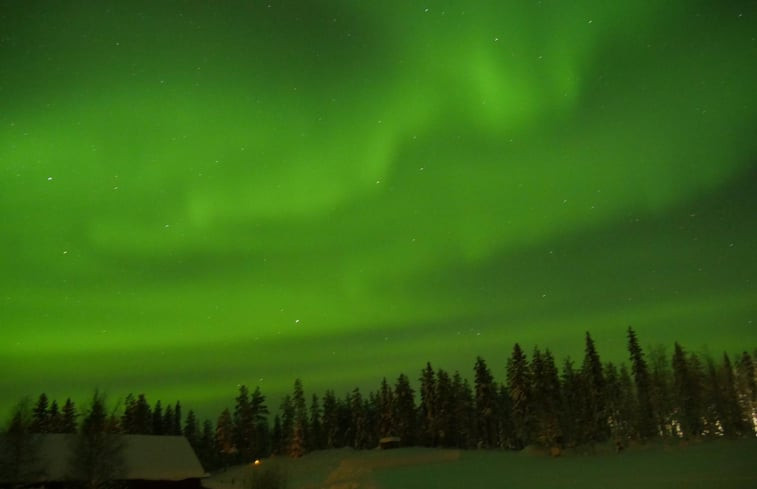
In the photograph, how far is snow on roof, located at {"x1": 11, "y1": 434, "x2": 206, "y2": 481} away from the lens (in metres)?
37.8

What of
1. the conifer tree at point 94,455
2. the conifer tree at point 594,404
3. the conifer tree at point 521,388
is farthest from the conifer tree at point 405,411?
the conifer tree at point 94,455

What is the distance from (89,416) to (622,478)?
114ft

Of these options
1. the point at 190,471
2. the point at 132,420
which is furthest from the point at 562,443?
the point at 132,420

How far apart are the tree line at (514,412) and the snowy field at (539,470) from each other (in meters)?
6.72

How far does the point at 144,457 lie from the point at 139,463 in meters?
1.23

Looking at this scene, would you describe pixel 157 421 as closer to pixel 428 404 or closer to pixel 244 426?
pixel 244 426

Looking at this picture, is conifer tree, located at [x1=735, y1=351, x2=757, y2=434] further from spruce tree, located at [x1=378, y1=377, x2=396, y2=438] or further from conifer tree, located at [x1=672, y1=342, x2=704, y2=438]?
spruce tree, located at [x1=378, y1=377, x2=396, y2=438]

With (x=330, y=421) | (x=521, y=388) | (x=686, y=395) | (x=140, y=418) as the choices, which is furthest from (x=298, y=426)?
(x=686, y=395)

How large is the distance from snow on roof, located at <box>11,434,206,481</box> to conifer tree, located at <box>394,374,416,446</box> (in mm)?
48589

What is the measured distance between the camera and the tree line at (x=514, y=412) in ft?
237

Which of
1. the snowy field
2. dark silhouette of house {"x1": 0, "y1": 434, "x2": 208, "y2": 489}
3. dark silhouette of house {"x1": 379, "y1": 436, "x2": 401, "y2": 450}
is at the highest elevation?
dark silhouette of house {"x1": 0, "y1": 434, "x2": 208, "y2": 489}

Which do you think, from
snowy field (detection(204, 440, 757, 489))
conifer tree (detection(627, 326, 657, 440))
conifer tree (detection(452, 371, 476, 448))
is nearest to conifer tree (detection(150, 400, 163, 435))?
snowy field (detection(204, 440, 757, 489))

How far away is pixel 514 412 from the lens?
2948 inches

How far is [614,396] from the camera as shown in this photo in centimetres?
8062
